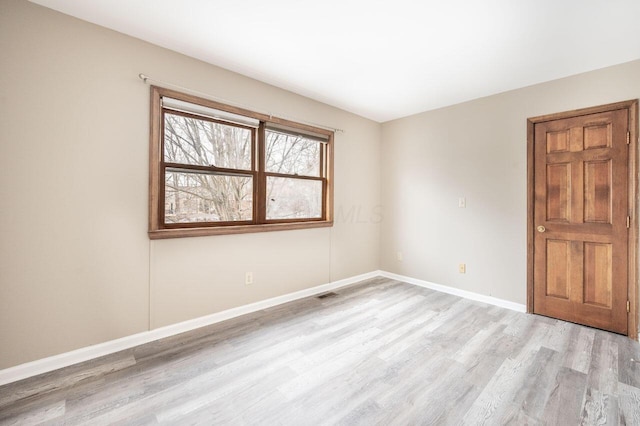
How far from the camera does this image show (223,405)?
1646 mm

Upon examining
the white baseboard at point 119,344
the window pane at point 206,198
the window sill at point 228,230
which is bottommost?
the white baseboard at point 119,344

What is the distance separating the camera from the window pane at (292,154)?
129 inches

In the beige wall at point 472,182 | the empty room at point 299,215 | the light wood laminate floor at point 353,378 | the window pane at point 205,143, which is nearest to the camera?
the light wood laminate floor at point 353,378

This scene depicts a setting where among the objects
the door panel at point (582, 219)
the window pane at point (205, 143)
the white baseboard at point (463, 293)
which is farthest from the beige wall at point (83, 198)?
the door panel at point (582, 219)

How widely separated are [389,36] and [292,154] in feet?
5.67

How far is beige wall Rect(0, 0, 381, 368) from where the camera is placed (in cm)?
186

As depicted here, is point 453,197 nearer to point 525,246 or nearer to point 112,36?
point 525,246

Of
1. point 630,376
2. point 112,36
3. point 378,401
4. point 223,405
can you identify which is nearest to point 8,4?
point 112,36

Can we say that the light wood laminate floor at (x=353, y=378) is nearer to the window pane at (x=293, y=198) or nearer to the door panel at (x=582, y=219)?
the door panel at (x=582, y=219)

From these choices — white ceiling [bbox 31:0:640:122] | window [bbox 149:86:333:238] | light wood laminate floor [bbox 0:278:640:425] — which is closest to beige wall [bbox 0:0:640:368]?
window [bbox 149:86:333:238]

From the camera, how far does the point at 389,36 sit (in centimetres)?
223

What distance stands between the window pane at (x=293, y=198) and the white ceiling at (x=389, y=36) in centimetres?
118

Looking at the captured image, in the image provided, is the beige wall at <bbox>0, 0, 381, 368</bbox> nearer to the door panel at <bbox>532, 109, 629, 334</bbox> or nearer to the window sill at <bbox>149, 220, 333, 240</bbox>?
the window sill at <bbox>149, 220, 333, 240</bbox>

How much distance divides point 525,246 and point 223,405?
3.35 metres
